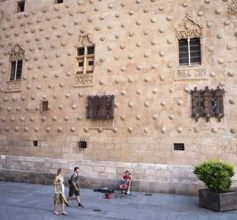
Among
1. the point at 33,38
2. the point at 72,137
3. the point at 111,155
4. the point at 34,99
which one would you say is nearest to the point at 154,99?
the point at 111,155

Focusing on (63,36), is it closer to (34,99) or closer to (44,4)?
(44,4)

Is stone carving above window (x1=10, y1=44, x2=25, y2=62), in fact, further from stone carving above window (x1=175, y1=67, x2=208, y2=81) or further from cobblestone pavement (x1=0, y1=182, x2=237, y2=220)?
stone carving above window (x1=175, y1=67, x2=208, y2=81)

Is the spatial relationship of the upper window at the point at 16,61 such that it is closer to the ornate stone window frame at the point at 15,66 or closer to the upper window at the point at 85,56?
the ornate stone window frame at the point at 15,66

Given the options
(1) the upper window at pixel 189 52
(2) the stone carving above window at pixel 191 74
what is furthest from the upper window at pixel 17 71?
(1) the upper window at pixel 189 52

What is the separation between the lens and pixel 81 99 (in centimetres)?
1027

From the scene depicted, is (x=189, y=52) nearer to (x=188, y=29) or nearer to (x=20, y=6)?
(x=188, y=29)

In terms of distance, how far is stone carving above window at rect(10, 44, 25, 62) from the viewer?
11.8 metres

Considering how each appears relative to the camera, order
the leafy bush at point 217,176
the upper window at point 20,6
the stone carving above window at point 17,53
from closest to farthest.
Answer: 1. the leafy bush at point 217,176
2. the stone carving above window at point 17,53
3. the upper window at point 20,6

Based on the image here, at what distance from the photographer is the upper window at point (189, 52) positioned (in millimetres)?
9109

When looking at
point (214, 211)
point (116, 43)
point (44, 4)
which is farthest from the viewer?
point (44, 4)

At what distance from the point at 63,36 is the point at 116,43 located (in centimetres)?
278

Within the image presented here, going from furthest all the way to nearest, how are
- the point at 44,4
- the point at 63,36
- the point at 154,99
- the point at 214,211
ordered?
the point at 44,4
the point at 63,36
the point at 154,99
the point at 214,211

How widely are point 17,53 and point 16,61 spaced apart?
0.41 m

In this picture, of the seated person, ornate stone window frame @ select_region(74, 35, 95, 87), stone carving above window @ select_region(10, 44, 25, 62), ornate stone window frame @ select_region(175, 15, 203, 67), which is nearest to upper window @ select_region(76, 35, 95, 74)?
ornate stone window frame @ select_region(74, 35, 95, 87)
